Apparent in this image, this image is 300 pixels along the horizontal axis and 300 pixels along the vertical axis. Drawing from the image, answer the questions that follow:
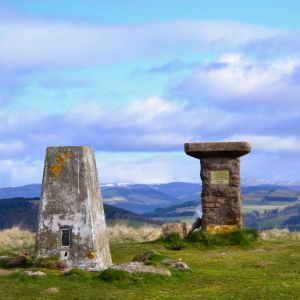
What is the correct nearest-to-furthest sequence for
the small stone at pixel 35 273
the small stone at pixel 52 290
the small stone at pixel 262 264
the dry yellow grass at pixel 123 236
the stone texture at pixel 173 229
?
the small stone at pixel 52 290 → the small stone at pixel 35 273 → the small stone at pixel 262 264 → the stone texture at pixel 173 229 → the dry yellow grass at pixel 123 236

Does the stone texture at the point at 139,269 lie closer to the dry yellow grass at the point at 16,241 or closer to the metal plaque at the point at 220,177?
the metal plaque at the point at 220,177

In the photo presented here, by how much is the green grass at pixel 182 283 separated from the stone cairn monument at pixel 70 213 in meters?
0.67

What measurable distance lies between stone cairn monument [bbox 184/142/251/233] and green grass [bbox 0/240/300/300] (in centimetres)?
455

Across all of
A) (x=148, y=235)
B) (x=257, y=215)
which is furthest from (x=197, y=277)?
(x=257, y=215)

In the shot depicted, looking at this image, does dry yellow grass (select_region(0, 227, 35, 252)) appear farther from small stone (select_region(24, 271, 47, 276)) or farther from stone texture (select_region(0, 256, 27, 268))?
small stone (select_region(24, 271, 47, 276))

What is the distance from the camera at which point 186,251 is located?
60.8 ft

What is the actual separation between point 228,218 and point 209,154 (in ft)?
6.45

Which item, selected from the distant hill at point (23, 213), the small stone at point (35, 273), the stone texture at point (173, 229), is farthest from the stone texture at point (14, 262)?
the distant hill at point (23, 213)

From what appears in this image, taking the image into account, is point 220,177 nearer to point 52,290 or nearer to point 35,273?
point 35,273

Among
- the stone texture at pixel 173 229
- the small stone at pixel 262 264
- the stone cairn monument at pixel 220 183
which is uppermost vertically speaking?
the stone cairn monument at pixel 220 183

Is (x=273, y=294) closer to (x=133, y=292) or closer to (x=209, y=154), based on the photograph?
(x=133, y=292)

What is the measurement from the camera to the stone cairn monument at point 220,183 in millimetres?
20438

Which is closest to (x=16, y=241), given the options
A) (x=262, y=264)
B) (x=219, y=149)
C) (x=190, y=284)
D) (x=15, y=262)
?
(x=219, y=149)

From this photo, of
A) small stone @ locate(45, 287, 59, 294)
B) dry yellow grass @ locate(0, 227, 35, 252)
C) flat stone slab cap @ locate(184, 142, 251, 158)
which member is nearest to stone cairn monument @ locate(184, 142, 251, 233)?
flat stone slab cap @ locate(184, 142, 251, 158)
